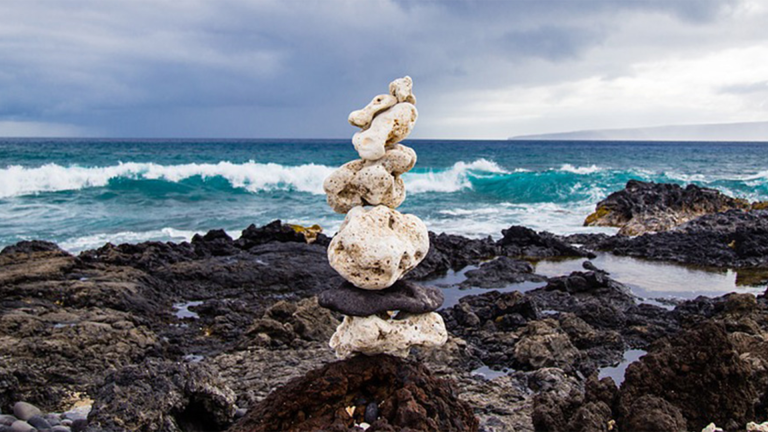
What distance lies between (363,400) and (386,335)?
51cm

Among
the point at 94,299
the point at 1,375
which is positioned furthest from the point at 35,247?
the point at 1,375

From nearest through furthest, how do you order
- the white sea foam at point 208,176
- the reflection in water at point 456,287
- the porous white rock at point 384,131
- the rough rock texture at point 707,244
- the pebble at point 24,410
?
the porous white rock at point 384,131
the pebble at point 24,410
the reflection in water at point 456,287
the rough rock texture at point 707,244
the white sea foam at point 208,176

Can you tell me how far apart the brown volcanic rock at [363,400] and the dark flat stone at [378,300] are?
1.29ft

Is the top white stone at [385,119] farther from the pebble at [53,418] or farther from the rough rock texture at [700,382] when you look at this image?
the pebble at [53,418]

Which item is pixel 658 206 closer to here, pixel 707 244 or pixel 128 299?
pixel 707 244

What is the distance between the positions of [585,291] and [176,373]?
7.79 meters

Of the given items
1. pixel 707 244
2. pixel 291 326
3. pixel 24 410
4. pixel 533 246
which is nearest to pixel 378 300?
pixel 24 410

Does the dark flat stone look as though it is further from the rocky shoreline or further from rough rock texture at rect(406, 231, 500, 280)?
rough rock texture at rect(406, 231, 500, 280)


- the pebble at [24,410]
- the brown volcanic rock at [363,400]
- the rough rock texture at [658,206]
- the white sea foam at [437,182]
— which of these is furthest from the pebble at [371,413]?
the white sea foam at [437,182]

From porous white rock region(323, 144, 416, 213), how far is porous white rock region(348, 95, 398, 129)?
0.32 m

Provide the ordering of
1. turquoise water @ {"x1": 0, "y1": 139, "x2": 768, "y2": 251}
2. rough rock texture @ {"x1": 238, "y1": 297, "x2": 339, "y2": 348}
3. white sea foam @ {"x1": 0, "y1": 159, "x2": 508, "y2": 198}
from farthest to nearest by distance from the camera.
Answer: white sea foam @ {"x1": 0, "y1": 159, "x2": 508, "y2": 198} → turquoise water @ {"x1": 0, "y1": 139, "x2": 768, "y2": 251} → rough rock texture @ {"x1": 238, "y1": 297, "x2": 339, "y2": 348}

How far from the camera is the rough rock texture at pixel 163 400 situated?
14.6 ft

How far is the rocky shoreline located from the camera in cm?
461

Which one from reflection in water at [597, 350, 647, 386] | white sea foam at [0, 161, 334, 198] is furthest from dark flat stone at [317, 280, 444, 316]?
white sea foam at [0, 161, 334, 198]
